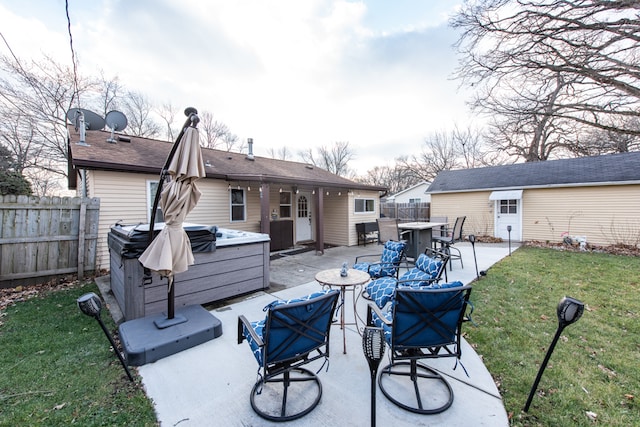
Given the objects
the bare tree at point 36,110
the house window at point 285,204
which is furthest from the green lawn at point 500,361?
the bare tree at point 36,110

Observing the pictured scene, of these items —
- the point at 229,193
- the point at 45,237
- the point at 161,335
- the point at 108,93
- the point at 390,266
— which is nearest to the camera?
the point at 161,335

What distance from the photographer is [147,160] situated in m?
6.80

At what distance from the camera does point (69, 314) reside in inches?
145

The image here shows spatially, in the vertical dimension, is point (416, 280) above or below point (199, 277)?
above

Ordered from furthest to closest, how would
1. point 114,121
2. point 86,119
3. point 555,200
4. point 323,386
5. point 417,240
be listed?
point 555,200 → point 86,119 → point 114,121 → point 417,240 → point 323,386

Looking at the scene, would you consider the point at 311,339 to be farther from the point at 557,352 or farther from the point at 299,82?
the point at 299,82

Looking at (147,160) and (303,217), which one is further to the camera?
(303,217)

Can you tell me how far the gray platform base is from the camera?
8.30ft

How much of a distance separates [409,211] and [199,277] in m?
13.6

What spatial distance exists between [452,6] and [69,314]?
32.9ft

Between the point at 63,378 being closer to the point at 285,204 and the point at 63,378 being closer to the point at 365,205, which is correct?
the point at 285,204

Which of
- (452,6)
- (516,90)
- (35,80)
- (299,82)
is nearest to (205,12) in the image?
(299,82)

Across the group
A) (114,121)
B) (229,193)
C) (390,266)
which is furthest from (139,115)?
(390,266)

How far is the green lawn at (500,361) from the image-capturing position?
192 cm
